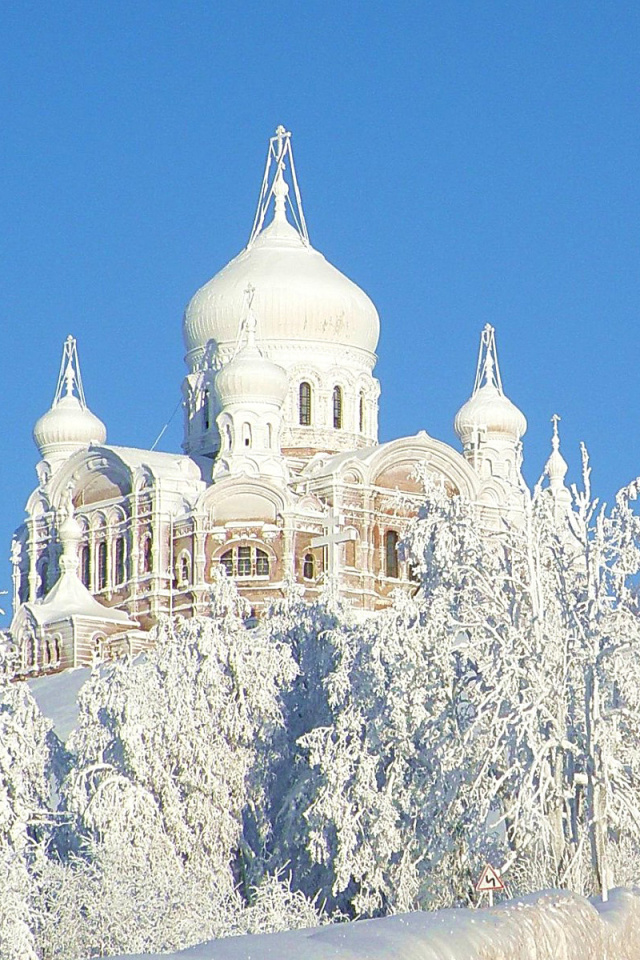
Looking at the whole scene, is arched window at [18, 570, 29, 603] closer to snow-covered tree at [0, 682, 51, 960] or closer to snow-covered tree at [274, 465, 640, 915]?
snow-covered tree at [0, 682, 51, 960]

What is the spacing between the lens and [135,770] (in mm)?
23422

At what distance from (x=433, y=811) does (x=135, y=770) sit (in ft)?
11.3

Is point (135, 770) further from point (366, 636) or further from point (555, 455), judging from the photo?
point (555, 455)

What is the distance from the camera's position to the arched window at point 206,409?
4953cm

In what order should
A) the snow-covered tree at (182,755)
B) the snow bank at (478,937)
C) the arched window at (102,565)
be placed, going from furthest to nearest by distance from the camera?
the arched window at (102,565) → the snow-covered tree at (182,755) → the snow bank at (478,937)

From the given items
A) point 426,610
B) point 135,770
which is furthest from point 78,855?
point 426,610

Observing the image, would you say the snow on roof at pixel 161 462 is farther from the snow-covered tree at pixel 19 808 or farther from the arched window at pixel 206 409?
the snow-covered tree at pixel 19 808

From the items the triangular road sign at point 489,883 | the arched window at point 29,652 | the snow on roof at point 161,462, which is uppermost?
the snow on roof at point 161,462

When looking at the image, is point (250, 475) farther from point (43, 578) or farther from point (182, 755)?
point (182, 755)

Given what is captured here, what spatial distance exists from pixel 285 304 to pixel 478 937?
1468 inches

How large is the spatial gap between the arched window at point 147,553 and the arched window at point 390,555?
4971 mm

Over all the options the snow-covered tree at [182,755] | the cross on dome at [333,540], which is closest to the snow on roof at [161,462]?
the cross on dome at [333,540]

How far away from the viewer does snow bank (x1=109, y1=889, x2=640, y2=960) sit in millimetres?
11547

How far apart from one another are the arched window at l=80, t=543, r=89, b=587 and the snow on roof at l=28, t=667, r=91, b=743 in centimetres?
358
